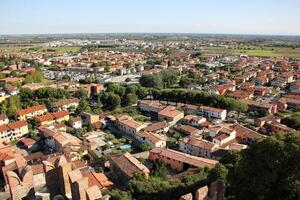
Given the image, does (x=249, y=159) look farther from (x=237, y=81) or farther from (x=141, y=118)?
(x=237, y=81)

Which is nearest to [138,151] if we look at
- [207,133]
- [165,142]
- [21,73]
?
[165,142]

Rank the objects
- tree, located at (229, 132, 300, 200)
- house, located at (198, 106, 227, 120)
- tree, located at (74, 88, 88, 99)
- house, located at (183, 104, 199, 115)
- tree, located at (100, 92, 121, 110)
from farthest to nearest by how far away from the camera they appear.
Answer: tree, located at (74, 88, 88, 99) → tree, located at (100, 92, 121, 110) → house, located at (183, 104, 199, 115) → house, located at (198, 106, 227, 120) → tree, located at (229, 132, 300, 200)

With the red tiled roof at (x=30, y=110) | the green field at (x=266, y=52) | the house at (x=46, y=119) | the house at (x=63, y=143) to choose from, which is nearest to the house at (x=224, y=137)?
the house at (x=63, y=143)

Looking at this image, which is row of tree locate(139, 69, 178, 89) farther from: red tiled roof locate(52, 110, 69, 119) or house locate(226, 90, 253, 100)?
red tiled roof locate(52, 110, 69, 119)

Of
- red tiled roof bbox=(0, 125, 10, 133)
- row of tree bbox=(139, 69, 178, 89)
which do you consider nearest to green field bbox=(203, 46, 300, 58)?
row of tree bbox=(139, 69, 178, 89)

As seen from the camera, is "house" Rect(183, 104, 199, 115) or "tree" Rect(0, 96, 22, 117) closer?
"tree" Rect(0, 96, 22, 117)

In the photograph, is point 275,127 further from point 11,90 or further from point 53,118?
point 11,90

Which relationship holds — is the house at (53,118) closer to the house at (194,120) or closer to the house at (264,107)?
the house at (194,120)
